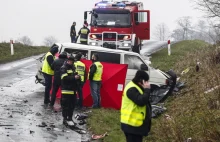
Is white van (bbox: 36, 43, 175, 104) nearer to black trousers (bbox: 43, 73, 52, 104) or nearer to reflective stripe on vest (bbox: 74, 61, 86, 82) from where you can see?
black trousers (bbox: 43, 73, 52, 104)

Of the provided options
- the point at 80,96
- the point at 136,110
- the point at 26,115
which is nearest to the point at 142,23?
the point at 80,96

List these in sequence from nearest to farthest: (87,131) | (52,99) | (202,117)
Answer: (202,117) → (87,131) → (52,99)

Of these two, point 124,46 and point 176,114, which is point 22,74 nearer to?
point 124,46

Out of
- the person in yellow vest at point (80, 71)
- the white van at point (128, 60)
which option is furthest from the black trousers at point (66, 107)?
the white van at point (128, 60)

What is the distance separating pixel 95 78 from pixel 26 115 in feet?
7.95

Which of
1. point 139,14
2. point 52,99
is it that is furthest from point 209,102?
point 139,14

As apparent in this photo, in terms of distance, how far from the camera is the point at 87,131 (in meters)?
9.80

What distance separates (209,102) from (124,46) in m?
12.7

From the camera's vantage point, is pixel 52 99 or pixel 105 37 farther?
pixel 105 37

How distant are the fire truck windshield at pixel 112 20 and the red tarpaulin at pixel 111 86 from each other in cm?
925

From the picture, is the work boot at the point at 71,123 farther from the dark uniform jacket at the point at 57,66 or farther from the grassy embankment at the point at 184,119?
the dark uniform jacket at the point at 57,66

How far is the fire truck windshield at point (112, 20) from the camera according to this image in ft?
71.1

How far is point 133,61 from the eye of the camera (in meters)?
14.0

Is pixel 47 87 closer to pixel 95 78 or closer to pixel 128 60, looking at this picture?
pixel 95 78
